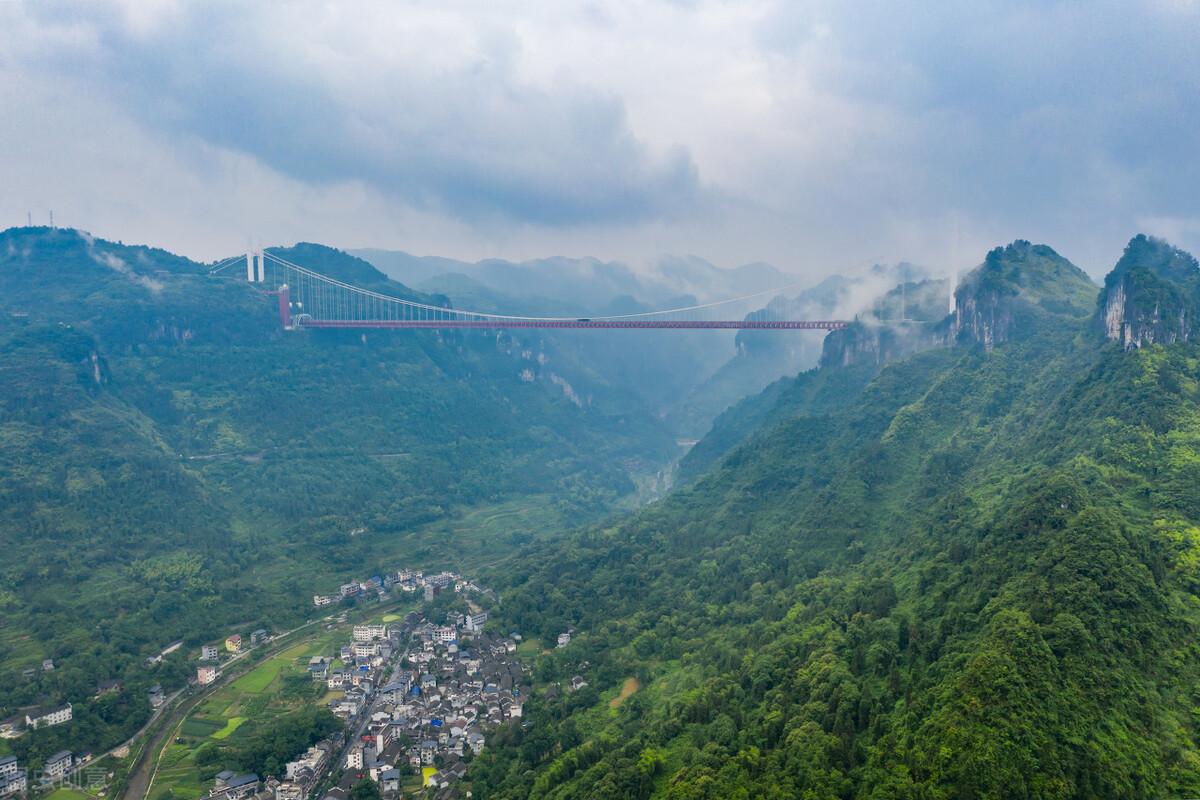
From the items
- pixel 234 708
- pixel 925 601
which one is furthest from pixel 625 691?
pixel 234 708

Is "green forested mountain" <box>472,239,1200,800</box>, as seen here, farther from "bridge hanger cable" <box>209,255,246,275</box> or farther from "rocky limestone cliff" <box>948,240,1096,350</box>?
"bridge hanger cable" <box>209,255,246,275</box>

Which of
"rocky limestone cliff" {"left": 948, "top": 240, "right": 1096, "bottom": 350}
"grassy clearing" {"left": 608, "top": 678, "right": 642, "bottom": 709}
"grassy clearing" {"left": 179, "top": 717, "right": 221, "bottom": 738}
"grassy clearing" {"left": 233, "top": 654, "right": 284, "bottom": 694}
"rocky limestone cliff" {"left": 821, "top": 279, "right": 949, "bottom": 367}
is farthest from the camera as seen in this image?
"rocky limestone cliff" {"left": 821, "top": 279, "right": 949, "bottom": 367}

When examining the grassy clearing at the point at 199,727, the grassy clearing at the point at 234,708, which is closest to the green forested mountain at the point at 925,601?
the grassy clearing at the point at 234,708

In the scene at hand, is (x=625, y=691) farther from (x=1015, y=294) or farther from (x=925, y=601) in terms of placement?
(x=1015, y=294)

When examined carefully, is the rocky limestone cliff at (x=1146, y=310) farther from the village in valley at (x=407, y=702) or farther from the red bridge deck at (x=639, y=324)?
the village in valley at (x=407, y=702)

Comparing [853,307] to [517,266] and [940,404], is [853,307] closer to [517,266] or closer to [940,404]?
[940,404]

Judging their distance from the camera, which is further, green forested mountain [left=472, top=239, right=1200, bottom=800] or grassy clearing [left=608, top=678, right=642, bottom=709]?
grassy clearing [left=608, top=678, right=642, bottom=709]

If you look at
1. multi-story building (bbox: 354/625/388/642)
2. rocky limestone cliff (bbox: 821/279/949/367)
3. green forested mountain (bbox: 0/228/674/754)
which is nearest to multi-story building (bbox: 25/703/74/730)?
green forested mountain (bbox: 0/228/674/754)
